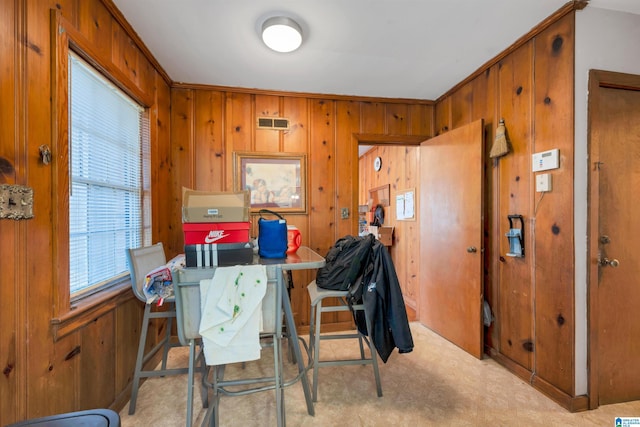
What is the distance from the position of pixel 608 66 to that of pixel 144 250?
3.18 meters

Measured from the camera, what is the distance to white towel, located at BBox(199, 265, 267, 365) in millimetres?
1245

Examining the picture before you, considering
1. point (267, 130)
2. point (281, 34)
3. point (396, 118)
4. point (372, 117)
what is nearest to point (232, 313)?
point (281, 34)

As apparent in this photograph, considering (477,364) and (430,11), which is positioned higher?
(430,11)

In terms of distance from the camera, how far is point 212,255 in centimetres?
138

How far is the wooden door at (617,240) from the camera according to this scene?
1.75 m

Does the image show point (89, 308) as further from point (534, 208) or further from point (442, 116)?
point (442, 116)

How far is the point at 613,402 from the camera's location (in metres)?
1.78

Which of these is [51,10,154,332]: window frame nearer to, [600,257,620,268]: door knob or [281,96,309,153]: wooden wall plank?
[281,96,309,153]: wooden wall plank

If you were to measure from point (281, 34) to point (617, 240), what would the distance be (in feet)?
8.38

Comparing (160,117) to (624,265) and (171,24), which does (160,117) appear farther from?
(624,265)

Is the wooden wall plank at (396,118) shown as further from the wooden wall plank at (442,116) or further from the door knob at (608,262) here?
the door knob at (608,262)

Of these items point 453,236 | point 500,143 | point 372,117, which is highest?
point 372,117

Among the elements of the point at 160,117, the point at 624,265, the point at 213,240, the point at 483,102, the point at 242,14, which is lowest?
the point at 624,265

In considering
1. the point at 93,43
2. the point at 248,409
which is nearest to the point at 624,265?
the point at 248,409
